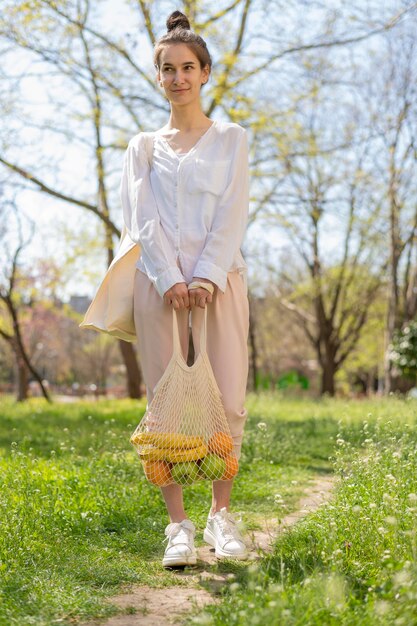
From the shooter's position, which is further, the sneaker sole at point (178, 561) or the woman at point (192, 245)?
the woman at point (192, 245)

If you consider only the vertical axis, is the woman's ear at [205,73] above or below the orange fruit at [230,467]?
above

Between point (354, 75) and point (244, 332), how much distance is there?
50.6 feet

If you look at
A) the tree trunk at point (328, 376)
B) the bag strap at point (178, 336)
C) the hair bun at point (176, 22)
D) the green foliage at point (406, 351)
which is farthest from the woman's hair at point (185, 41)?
the tree trunk at point (328, 376)

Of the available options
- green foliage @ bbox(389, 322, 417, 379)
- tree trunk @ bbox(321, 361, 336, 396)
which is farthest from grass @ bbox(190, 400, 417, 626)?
tree trunk @ bbox(321, 361, 336, 396)

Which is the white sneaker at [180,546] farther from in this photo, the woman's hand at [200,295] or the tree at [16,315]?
the tree at [16,315]

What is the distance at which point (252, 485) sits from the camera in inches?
199

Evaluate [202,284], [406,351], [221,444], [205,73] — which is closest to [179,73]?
[205,73]

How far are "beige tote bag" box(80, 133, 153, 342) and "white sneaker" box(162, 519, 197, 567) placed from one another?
0.94 metres

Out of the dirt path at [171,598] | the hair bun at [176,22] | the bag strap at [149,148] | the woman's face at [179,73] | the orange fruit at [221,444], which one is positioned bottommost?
the dirt path at [171,598]

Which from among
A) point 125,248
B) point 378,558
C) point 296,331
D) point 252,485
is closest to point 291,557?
point 378,558

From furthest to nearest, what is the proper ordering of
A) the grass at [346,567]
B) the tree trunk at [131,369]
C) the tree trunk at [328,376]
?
the tree trunk at [328,376], the tree trunk at [131,369], the grass at [346,567]

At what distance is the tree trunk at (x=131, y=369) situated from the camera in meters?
15.3

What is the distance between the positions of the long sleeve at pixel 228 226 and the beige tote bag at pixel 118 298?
0.43 metres

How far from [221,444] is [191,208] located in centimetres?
107
